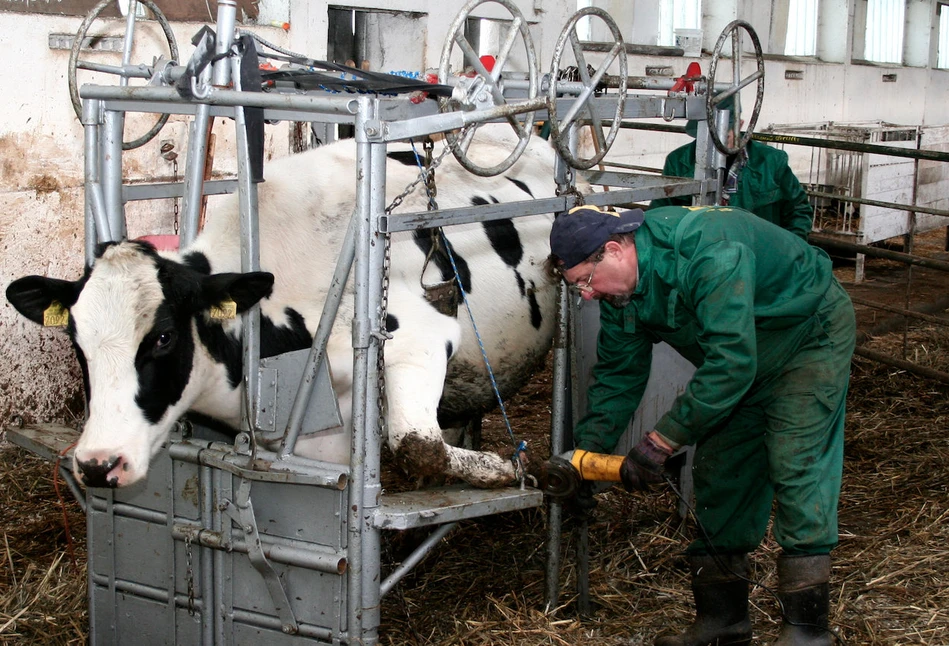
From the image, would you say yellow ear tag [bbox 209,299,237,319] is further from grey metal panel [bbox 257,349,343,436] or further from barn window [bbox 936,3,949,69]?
barn window [bbox 936,3,949,69]

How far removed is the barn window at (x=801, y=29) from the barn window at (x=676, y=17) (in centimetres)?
225

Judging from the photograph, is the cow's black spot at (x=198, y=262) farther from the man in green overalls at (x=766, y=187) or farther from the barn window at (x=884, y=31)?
the barn window at (x=884, y=31)

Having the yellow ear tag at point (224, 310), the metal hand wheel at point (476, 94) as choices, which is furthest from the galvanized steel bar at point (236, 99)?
the yellow ear tag at point (224, 310)

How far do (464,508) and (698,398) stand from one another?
2.57ft

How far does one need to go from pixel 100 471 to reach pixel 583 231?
5.26 feet

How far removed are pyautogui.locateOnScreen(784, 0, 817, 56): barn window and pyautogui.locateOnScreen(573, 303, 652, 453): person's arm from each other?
1089cm

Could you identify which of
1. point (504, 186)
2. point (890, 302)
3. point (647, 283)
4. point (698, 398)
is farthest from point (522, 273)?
point (890, 302)

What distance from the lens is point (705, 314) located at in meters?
3.16

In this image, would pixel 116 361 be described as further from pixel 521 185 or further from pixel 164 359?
pixel 521 185

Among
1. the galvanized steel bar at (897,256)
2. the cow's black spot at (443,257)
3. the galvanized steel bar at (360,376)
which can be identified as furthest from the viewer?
the galvanized steel bar at (897,256)

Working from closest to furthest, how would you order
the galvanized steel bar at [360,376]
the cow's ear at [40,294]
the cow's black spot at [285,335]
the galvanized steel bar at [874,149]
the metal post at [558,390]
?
the galvanized steel bar at [360,376], the cow's ear at [40,294], the cow's black spot at [285,335], the metal post at [558,390], the galvanized steel bar at [874,149]

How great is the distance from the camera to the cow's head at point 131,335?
3.21 m

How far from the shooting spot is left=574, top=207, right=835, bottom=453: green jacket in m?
3.13

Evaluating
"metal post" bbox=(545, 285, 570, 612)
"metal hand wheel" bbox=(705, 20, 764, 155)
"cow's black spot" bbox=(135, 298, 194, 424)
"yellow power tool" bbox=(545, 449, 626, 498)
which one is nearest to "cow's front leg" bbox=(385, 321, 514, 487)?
"yellow power tool" bbox=(545, 449, 626, 498)
